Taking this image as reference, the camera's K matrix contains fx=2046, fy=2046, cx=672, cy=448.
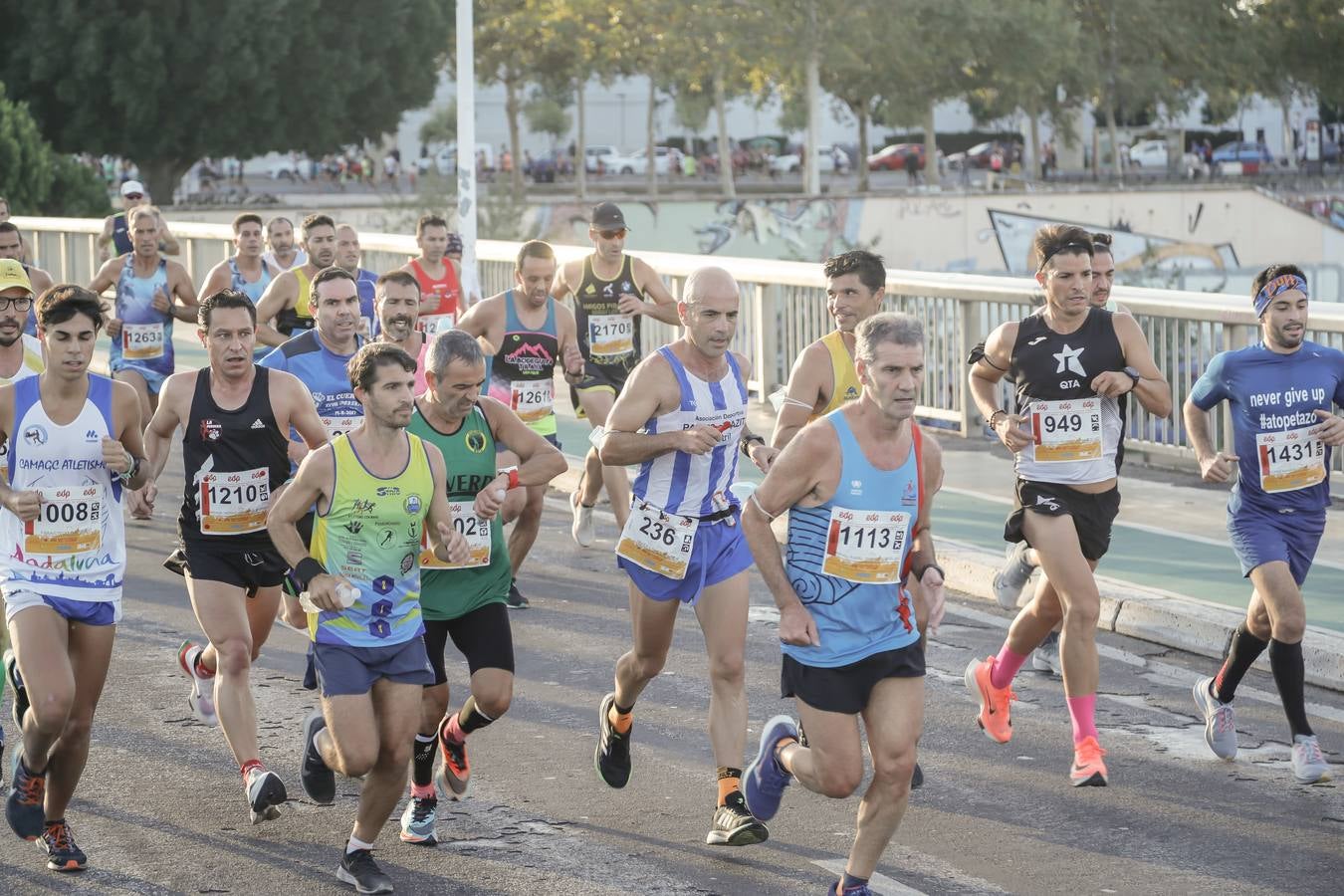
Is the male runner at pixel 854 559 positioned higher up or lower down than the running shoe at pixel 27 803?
higher up

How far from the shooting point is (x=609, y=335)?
1251cm

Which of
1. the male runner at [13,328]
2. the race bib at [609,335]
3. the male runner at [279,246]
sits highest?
the male runner at [279,246]

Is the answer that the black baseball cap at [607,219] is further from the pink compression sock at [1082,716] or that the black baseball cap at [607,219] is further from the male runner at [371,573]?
the male runner at [371,573]

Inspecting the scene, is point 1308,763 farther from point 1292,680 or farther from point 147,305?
point 147,305

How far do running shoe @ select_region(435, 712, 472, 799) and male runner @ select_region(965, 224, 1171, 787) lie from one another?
2.13 meters

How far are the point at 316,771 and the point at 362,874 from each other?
22.2 inches

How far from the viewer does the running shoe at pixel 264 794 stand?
6816 mm

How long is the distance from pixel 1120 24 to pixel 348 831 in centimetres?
6602

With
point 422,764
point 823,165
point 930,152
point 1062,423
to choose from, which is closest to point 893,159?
point 823,165

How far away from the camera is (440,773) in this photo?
7.15 meters

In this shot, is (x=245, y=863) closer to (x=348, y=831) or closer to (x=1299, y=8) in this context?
(x=348, y=831)

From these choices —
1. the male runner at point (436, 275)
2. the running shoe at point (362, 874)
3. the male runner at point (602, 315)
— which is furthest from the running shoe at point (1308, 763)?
the male runner at point (436, 275)

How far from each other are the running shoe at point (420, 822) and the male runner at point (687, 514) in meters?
0.72

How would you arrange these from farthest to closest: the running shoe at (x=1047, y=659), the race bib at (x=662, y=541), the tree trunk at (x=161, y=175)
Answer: the tree trunk at (x=161, y=175)
the running shoe at (x=1047, y=659)
the race bib at (x=662, y=541)
